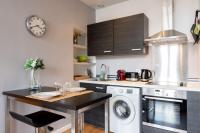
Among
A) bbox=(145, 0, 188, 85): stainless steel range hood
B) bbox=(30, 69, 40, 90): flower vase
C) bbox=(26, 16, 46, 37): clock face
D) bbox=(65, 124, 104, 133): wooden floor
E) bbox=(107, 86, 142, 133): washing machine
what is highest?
bbox=(26, 16, 46, 37): clock face

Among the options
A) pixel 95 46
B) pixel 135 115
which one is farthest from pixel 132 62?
pixel 135 115

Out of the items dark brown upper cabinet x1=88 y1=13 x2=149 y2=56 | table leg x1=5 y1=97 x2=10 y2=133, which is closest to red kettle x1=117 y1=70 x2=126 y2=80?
dark brown upper cabinet x1=88 y1=13 x2=149 y2=56

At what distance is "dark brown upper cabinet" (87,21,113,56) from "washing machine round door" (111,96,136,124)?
0.96 metres

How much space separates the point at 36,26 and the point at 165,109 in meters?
2.24

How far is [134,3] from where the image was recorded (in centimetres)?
298

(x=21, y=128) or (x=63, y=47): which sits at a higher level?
(x=63, y=47)

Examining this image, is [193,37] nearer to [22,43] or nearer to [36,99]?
[36,99]

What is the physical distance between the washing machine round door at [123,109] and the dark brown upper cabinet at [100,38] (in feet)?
3.15

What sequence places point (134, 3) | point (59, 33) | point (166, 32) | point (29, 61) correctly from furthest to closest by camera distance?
1. point (134, 3)
2. point (59, 33)
3. point (166, 32)
4. point (29, 61)

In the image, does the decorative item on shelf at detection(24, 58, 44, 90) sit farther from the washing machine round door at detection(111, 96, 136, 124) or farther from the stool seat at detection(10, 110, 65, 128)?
the washing machine round door at detection(111, 96, 136, 124)

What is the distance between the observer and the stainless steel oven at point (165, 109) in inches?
76.4

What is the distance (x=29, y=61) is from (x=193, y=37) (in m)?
2.47

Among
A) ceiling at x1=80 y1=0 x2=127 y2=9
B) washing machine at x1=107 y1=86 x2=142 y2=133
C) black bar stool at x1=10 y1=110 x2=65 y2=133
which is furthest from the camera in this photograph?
ceiling at x1=80 y1=0 x2=127 y2=9

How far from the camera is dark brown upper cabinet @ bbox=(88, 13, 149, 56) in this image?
103 inches
